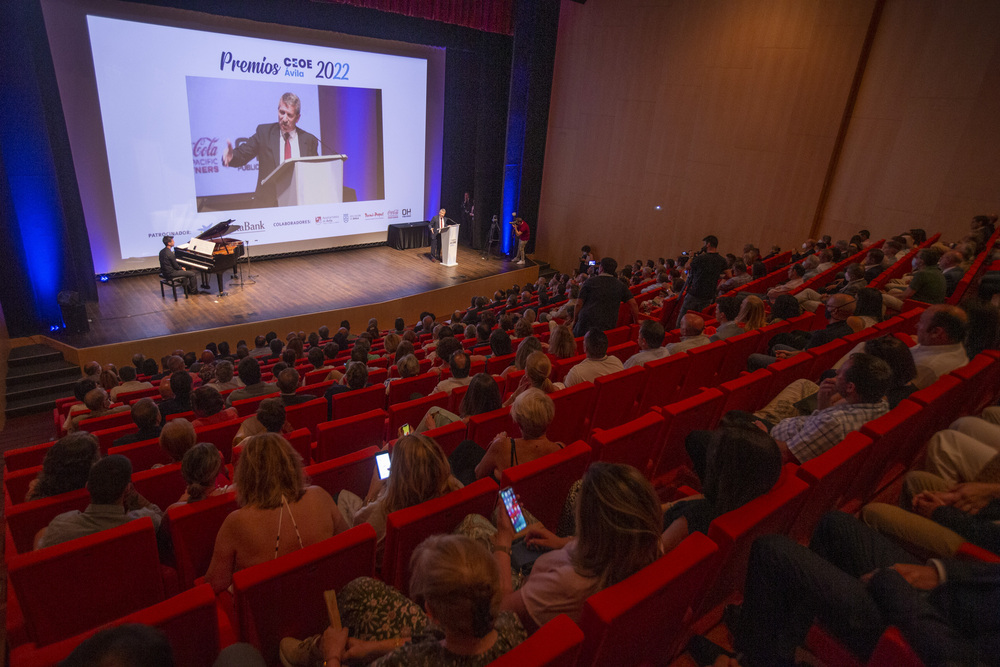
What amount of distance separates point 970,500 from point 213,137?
11022 millimetres

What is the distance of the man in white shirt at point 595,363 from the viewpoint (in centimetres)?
343

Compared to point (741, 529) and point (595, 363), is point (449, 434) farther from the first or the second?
point (741, 529)

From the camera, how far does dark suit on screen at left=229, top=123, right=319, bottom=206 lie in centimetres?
1006

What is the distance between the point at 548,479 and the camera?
84.6 inches

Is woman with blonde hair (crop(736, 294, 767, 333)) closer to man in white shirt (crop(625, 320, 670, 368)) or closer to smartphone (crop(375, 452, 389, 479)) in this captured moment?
man in white shirt (crop(625, 320, 670, 368))

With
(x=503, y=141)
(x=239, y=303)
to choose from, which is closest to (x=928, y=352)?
(x=239, y=303)

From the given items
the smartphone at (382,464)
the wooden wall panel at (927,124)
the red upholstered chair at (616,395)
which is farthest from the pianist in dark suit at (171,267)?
the wooden wall panel at (927,124)

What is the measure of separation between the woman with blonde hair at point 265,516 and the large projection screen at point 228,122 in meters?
9.30

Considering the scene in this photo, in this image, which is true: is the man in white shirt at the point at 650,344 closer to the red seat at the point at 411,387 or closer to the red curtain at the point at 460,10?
the red seat at the point at 411,387

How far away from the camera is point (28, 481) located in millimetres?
2912

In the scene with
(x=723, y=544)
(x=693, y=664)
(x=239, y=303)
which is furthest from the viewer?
(x=239, y=303)

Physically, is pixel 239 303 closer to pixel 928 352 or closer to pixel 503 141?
pixel 503 141

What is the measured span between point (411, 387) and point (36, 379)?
5915 millimetres

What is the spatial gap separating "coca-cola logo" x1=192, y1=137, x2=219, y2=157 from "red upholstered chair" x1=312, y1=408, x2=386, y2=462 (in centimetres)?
838
